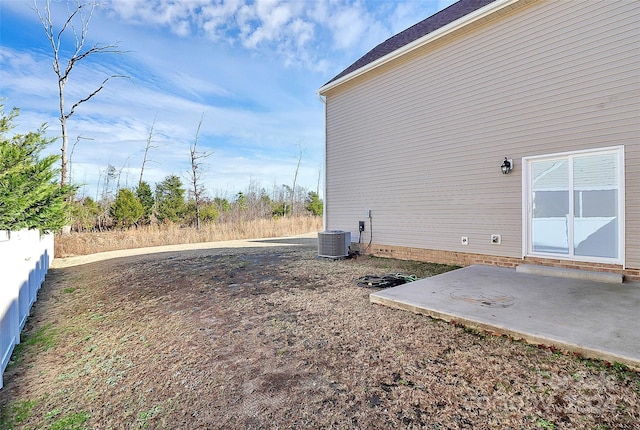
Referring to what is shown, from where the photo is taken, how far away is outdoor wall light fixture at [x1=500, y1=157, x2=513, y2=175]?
5398 mm

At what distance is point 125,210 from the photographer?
46.8 feet

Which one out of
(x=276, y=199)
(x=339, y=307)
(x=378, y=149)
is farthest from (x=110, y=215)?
(x=339, y=307)

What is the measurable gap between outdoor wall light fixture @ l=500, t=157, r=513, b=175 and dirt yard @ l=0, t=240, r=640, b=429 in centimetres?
364

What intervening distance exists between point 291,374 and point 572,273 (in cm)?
468

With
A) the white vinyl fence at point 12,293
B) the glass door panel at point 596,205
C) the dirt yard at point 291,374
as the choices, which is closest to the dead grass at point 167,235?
the white vinyl fence at point 12,293

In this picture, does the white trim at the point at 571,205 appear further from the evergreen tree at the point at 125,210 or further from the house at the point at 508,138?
the evergreen tree at the point at 125,210

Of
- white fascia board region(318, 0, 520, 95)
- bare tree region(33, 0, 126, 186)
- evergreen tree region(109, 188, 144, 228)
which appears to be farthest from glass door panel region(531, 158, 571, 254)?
evergreen tree region(109, 188, 144, 228)

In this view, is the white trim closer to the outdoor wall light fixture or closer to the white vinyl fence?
the outdoor wall light fixture

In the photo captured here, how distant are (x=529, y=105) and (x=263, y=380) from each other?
5.85 meters

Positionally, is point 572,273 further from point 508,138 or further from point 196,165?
point 196,165

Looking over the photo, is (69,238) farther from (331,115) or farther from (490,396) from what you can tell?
(490,396)

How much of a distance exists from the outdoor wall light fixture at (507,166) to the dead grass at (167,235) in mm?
11423

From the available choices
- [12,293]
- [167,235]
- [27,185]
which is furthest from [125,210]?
[12,293]

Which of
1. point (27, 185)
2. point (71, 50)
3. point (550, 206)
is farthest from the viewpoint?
point (71, 50)
